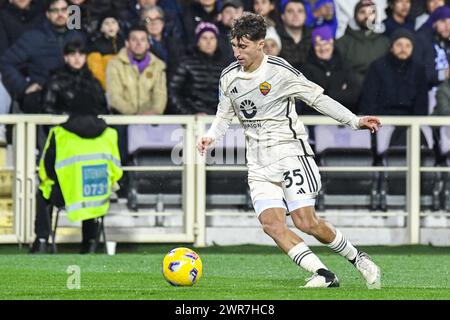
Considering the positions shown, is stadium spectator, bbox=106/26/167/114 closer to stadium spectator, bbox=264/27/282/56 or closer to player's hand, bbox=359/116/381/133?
stadium spectator, bbox=264/27/282/56

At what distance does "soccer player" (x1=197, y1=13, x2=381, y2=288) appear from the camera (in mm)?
10633

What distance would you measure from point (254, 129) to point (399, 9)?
6.49 meters

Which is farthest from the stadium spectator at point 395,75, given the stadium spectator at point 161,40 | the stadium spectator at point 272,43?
the stadium spectator at point 161,40

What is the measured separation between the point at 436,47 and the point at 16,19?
477 cm

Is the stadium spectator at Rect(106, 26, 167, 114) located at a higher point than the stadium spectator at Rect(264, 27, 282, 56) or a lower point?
lower

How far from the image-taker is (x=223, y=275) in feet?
42.1

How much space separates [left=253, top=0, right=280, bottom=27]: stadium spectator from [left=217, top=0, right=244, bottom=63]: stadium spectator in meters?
0.20

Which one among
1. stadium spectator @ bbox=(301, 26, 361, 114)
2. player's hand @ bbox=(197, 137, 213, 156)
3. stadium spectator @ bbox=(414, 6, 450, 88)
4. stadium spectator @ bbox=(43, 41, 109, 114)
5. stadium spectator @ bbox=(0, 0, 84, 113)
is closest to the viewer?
player's hand @ bbox=(197, 137, 213, 156)

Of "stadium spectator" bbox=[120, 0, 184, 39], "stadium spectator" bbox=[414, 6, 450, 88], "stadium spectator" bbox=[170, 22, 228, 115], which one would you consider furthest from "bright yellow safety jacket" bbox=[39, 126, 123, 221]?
"stadium spectator" bbox=[414, 6, 450, 88]

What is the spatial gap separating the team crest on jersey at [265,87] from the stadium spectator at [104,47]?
19.1ft

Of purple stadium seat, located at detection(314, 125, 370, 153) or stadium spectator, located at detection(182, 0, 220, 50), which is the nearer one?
stadium spectator, located at detection(182, 0, 220, 50)

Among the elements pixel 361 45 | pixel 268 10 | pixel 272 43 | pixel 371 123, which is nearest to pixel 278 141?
pixel 371 123

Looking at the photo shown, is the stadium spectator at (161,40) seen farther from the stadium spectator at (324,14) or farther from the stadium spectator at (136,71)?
the stadium spectator at (324,14)
